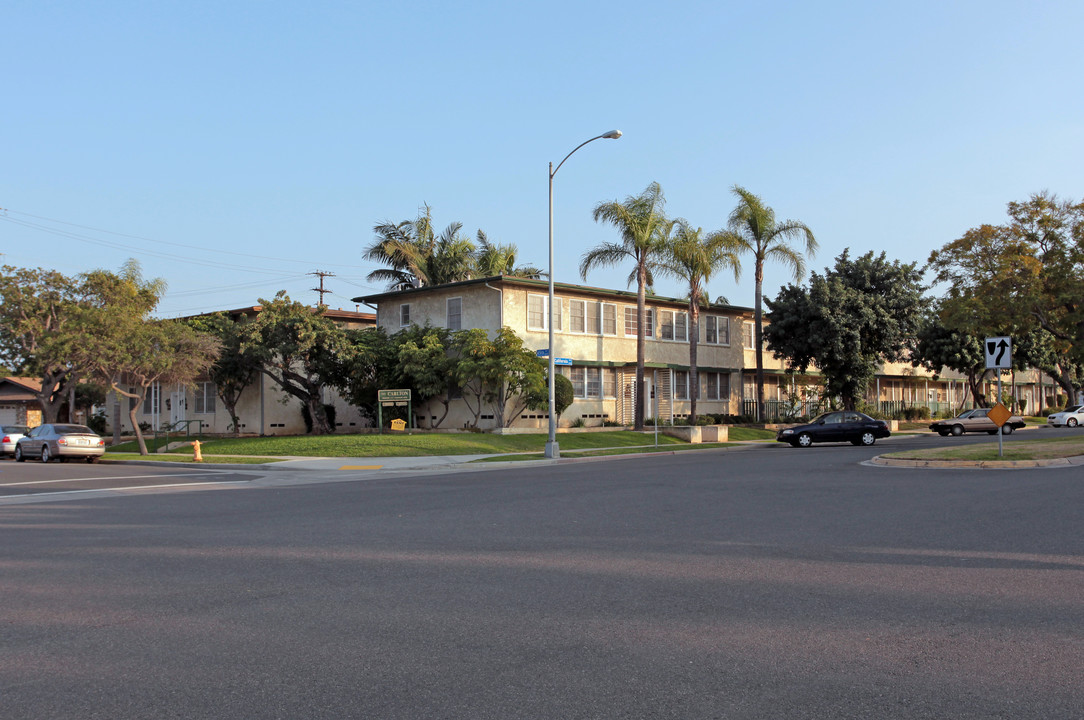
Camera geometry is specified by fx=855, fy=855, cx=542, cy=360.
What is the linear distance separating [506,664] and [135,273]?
145ft

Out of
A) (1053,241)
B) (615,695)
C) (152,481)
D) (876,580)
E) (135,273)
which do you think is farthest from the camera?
(135,273)

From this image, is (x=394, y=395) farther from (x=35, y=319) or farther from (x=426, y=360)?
(x=35, y=319)

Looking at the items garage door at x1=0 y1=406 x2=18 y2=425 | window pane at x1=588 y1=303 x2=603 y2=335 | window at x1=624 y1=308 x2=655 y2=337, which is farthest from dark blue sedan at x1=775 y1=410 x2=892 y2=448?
garage door at x1=0 y1=406 x2=18 y2=425

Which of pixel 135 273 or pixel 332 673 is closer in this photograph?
pixel 332 673

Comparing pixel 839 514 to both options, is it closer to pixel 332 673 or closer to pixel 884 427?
pixel 332 673

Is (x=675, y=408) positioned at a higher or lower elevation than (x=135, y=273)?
lower

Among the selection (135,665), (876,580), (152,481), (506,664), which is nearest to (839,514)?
(876,580)

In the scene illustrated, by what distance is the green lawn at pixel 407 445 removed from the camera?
97.9ft

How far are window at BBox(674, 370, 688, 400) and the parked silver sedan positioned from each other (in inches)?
1058

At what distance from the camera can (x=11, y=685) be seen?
206 inches

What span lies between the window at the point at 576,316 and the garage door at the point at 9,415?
43.9 m

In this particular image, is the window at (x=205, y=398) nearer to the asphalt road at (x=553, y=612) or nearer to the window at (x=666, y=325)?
the window at (x=666, y=325)

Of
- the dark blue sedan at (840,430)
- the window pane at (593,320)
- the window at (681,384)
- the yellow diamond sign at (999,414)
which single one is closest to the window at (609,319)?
the window pane at (593,320)

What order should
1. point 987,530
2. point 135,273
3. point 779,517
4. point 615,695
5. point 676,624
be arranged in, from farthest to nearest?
point 135,273, point 779,517, point 987,530, point 676,624, point 615,695
